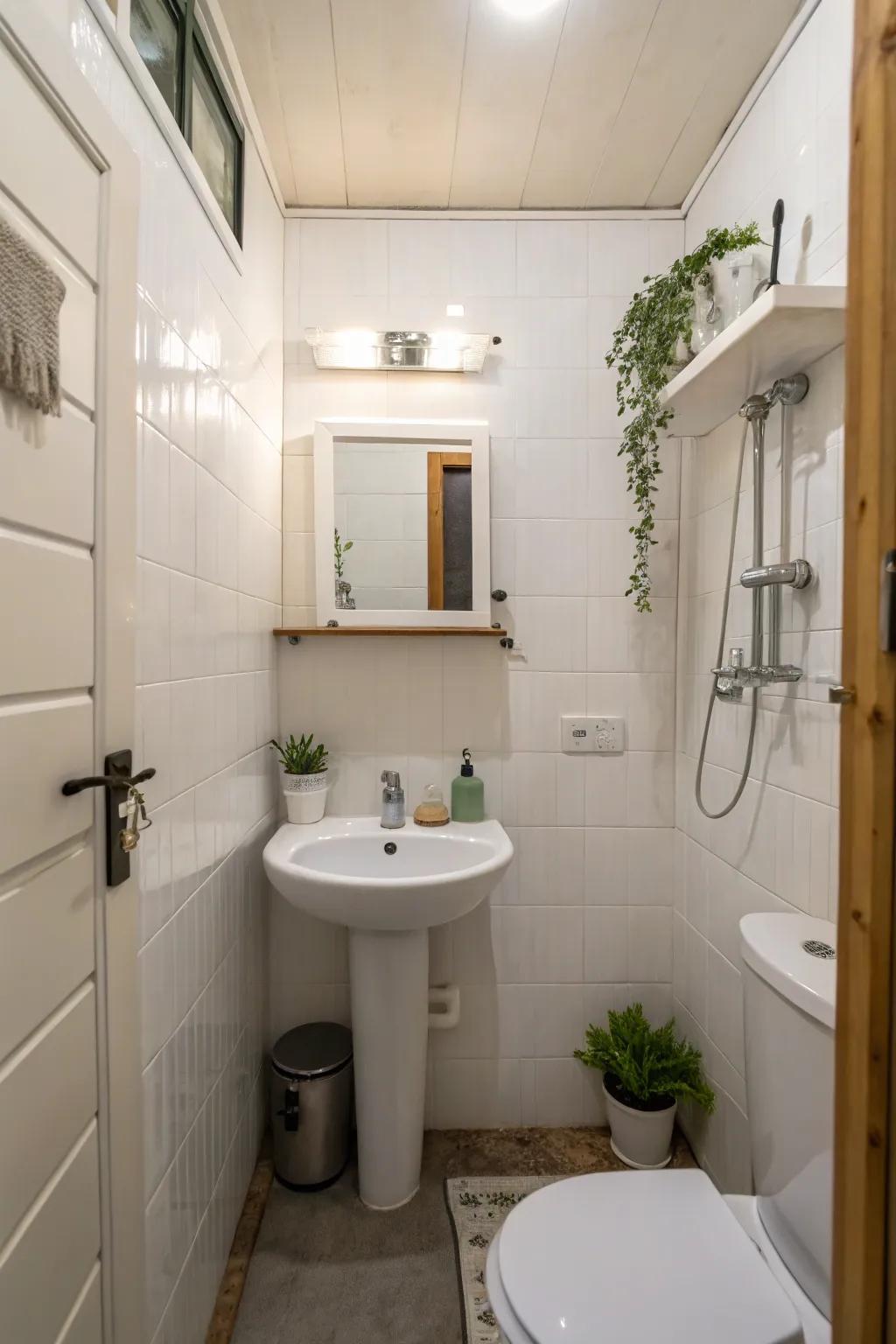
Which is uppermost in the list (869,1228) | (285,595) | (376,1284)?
(285,595)

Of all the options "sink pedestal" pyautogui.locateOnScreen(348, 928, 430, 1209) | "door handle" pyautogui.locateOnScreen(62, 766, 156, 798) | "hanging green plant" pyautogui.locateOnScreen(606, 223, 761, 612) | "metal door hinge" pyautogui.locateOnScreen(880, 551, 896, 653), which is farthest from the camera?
"sink pedestal" pyautogui.locateOnScreen(348, 928, 430, 1209)

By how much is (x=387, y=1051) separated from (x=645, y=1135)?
0.69m

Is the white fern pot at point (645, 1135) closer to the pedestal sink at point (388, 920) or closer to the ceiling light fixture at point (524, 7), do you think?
the pedestal sink at point (388, 920)

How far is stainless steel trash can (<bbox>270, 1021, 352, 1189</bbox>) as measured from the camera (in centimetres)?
146

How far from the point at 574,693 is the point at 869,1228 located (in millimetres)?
1226

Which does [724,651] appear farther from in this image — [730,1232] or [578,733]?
[730,1232]

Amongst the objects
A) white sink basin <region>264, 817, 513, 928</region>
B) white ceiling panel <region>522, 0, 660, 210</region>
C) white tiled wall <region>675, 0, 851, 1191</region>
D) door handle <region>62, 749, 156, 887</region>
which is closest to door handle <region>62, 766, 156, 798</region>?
door handle <region>62, 749, 156, 887</region>

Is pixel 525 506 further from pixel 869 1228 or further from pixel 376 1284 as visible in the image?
pixel 376 1284

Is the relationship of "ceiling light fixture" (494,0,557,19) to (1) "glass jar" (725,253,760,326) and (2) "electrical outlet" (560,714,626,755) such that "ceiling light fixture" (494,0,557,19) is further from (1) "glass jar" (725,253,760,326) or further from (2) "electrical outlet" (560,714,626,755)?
(2) "electrical outlet" (560,714,626,755)

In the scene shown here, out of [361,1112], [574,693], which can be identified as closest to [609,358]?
[574,693]

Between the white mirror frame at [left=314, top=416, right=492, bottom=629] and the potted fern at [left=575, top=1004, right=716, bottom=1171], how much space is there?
116 cm

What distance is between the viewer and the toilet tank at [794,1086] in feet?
2.74

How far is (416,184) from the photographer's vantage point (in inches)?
62.1

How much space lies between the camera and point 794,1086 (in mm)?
894
